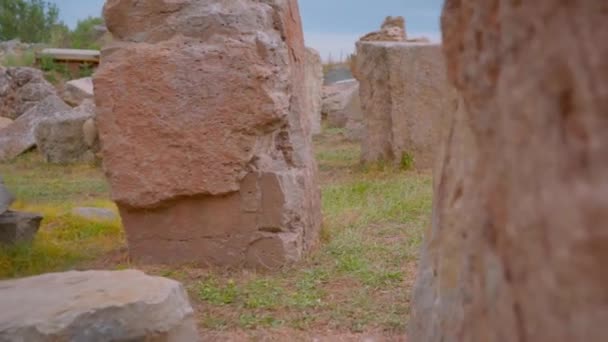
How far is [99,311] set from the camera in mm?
2395

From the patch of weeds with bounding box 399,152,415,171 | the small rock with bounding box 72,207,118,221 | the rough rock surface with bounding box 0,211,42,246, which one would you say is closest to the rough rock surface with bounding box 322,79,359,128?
the patch of weeds with bounding box 399,152,415,171

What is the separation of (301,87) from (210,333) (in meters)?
1.72

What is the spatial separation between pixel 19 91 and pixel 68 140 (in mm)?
3660

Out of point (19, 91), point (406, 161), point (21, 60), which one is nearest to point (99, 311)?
point (406, 161)

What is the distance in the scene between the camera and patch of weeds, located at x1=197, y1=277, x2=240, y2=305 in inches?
135

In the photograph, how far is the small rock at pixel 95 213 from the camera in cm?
525

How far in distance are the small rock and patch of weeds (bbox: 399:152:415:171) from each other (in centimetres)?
260

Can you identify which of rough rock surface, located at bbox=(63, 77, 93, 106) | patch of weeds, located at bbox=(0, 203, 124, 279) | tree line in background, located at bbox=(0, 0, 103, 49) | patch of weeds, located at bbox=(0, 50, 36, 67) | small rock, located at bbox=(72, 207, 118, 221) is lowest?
patch of weeds, located at bbox=(0, 203, 124, 279)

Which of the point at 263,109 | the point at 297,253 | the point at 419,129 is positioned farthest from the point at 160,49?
the point at 419,129

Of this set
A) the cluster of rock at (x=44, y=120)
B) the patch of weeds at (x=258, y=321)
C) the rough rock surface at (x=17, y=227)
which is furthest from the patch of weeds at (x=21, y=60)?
the patch of weeds at (x=258, y=321)

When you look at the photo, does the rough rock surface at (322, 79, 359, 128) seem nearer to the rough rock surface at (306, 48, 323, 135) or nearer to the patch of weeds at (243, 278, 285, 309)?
the rough rock surface at (306, 48, 323, 135)

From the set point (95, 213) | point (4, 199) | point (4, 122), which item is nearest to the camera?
point (4, 199)

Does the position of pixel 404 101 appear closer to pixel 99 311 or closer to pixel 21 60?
pixel 99 311

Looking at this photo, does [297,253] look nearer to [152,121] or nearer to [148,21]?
[152,121]
